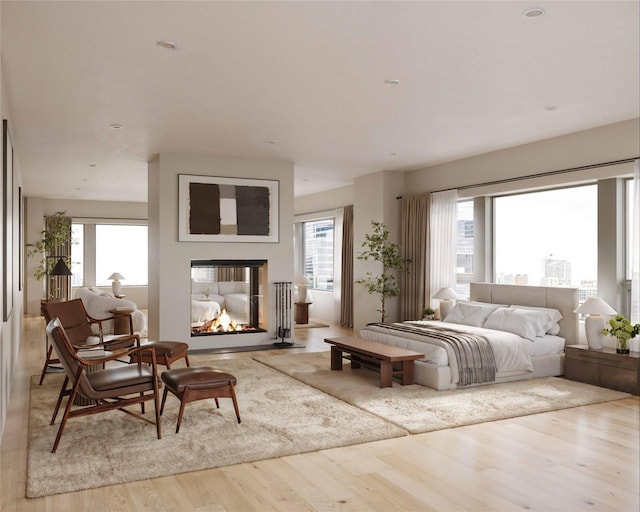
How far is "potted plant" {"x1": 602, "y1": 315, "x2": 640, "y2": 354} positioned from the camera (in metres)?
5.30

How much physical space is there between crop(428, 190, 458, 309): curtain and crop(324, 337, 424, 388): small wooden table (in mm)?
2126

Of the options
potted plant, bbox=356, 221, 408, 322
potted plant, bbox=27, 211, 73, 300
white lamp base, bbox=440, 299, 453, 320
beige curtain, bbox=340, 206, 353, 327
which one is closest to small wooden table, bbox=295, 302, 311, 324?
beige curtain, bbox=340, 206, 353, 327

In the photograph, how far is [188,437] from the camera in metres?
3.88

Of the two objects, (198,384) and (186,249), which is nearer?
(198,384)

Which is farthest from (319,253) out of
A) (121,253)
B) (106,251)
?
(106,251)

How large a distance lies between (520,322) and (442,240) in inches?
82.2

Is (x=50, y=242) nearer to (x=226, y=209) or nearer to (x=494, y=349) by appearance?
(x=226, y=209)

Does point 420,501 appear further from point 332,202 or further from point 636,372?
point 332,202

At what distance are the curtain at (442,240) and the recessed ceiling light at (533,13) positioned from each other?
4.58m

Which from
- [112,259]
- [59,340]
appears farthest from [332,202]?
[59,340]

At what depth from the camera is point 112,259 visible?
13539mm

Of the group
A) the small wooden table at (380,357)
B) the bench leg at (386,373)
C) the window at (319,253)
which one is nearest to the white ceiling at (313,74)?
the small wooden table at (380,357)

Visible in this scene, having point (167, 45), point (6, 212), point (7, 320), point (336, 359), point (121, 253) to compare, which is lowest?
point (336, 359)

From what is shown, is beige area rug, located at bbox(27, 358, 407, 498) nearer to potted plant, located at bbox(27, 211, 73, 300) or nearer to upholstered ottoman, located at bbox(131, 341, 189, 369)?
upholstered ottoman, located at bbox(131, 341, 189, 369)
